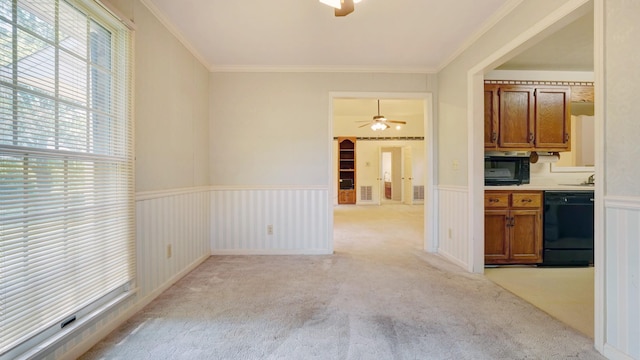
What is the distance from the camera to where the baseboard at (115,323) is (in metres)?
1.56

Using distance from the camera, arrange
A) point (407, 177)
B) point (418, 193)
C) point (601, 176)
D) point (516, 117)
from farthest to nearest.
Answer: point (407, 177), point (418, 193), point (516, 117), point (601, 176)

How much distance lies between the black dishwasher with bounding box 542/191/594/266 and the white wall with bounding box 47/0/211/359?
3963 millimetres

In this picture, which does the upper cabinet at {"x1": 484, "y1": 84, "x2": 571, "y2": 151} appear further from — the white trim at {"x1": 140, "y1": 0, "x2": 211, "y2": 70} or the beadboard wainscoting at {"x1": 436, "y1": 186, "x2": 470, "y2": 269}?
the white trim at {"x1": 140, "y1": 0, "x2": 211, "y2": 70}

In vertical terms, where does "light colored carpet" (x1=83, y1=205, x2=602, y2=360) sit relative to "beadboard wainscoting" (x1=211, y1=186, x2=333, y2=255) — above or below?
below

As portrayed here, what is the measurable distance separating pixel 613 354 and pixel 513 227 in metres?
1.70

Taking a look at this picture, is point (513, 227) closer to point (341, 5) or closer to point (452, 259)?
point (452, 259)

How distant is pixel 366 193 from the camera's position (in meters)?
9.33

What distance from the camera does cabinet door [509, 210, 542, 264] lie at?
309cm

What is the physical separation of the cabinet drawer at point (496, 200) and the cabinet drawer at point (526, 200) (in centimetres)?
8

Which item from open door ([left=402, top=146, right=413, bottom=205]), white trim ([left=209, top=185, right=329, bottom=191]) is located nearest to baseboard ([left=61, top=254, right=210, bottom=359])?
white trim ([left=209, top=185, right=329, bottom=191])

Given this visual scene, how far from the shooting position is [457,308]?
2139mm

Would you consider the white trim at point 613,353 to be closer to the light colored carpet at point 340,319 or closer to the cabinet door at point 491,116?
the light colored carpet at point 340,319

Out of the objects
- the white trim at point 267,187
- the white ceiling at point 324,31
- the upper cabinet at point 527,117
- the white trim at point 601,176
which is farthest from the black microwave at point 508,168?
the white trim at point 267,187

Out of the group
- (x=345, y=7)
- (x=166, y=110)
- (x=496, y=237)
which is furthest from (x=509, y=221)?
(x=166, y=110)
